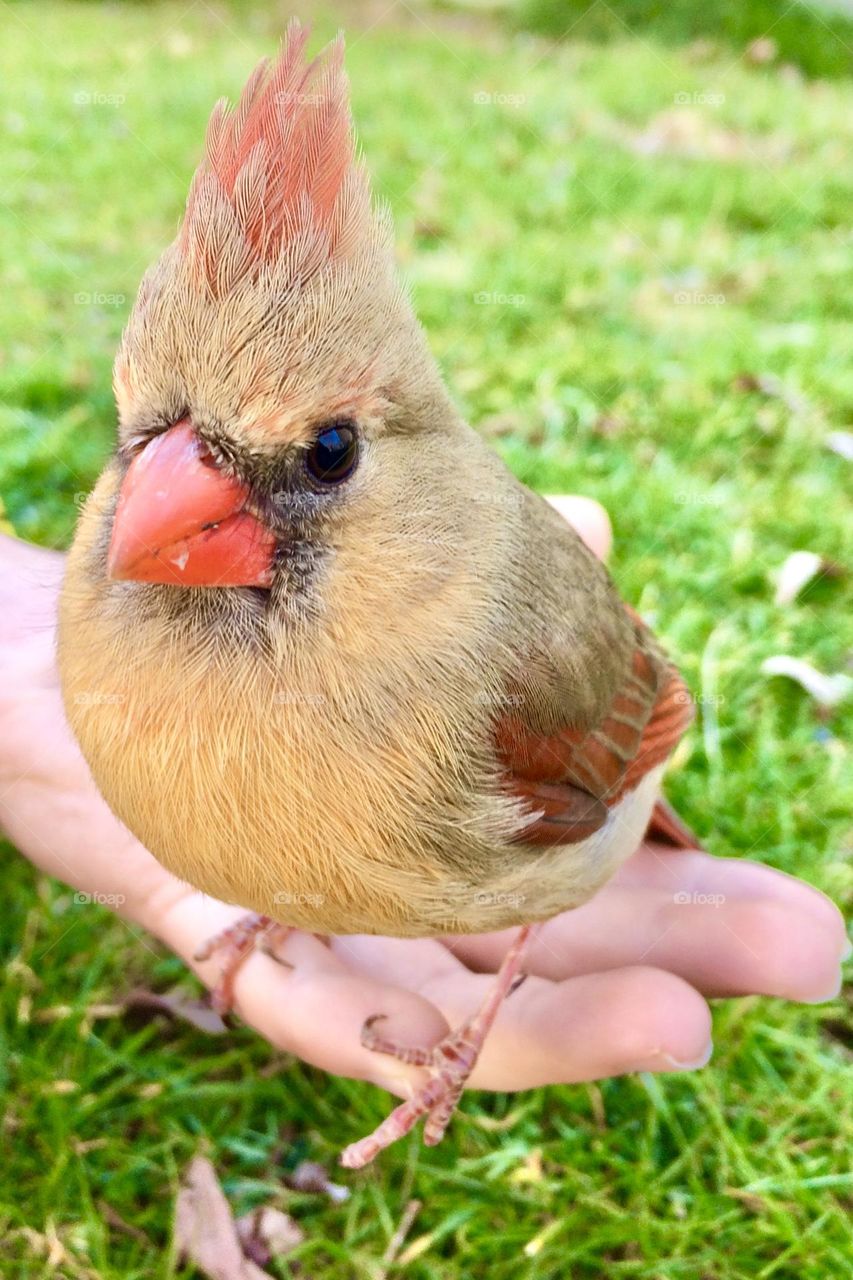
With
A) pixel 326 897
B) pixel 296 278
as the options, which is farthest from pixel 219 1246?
pixel 296 278

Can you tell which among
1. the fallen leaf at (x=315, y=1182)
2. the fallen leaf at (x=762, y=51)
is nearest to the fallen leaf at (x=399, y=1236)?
the fallen leaf at (x=315, y=1182)

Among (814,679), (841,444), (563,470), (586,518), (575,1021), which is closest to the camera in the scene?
(575,1021)

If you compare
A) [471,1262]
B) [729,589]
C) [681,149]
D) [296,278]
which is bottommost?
[471,1262]

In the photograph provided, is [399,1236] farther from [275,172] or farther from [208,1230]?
[275,172]

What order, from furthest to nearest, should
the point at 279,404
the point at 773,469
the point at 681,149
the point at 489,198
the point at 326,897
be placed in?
the point at 681,149
the point at 489,198
the point at 773,469
the point at 326,897
the point at 279,404

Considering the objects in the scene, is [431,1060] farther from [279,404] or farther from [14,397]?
[14,397]

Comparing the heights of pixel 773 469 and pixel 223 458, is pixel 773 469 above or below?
below

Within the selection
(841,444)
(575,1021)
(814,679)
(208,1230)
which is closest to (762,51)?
(841,444)

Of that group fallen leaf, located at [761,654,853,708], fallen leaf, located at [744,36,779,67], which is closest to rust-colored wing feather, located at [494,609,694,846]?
fallen leaf, located at [761,654,853,708]
